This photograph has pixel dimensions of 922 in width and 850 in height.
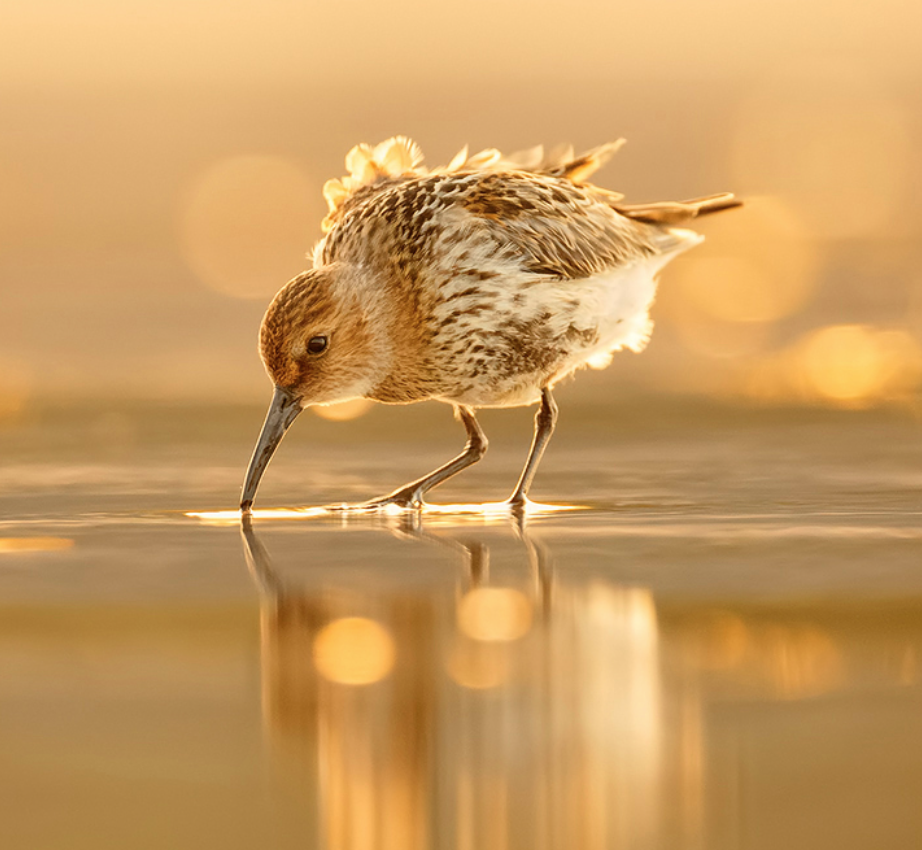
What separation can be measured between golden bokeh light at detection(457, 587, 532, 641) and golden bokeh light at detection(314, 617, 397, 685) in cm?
25

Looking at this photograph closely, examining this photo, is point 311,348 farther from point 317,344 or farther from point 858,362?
point 858,362

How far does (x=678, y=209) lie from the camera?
330 inches

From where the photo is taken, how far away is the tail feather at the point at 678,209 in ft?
27.3

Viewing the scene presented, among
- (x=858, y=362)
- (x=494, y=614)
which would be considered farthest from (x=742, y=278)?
(x=494, y=614)

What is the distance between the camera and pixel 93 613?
15.6ft

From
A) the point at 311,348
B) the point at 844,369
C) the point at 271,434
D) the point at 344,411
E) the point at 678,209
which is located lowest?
the point at 271,434

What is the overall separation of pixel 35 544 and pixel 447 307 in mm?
1990

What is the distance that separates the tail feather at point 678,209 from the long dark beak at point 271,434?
7.66ft

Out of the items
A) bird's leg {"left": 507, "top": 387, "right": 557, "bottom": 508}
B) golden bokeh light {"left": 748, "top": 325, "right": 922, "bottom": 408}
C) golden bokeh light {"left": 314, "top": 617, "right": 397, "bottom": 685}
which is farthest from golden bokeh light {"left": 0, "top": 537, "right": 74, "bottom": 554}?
golden bokeh light {"left": 748, "top": 325, "right": 922, "bottom": 408}

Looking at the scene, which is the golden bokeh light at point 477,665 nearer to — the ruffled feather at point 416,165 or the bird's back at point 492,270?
the bird's back at point 492,270

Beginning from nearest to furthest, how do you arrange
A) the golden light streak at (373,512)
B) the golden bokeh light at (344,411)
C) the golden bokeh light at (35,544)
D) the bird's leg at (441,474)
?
the golden bokeh light at (35,544) < the golden light streak at (373,512) < the bird's leg at (441,474) < the golden bokeh light at (344,411)

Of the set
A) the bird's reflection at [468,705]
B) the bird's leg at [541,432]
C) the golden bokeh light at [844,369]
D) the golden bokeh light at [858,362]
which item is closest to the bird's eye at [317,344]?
the bird's leg at [541,432]

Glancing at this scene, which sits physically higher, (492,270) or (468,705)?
(492,270)

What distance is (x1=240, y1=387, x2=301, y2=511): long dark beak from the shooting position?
6.66 metres
